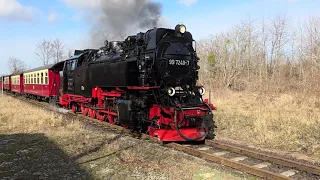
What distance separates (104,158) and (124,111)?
2.94 m

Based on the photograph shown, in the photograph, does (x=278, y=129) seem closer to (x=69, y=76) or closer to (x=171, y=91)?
(x=171, y=91)

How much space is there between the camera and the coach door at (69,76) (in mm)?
15844

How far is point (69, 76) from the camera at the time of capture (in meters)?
16.4

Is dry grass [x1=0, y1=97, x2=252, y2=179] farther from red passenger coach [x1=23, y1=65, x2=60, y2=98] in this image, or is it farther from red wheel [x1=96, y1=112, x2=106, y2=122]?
red passenger coach [x1=23, y1=65, x2=60, y2=98]

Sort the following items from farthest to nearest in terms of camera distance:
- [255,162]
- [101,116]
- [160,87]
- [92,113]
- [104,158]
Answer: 1. [92,113]
2. [101,116]
3. [160,87]
4. [104,158]
5. [255,162]

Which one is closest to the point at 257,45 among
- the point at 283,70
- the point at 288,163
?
the point at 283,70

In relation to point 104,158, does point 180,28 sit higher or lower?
higher

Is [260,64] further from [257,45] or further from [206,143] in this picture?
[206,143]

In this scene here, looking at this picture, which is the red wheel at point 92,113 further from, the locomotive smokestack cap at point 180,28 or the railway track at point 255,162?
the locomotive smokestack cap at point 180,28

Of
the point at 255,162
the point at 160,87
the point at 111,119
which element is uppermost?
the point at 160,87

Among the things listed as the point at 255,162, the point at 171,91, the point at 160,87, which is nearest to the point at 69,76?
the point at 160,87

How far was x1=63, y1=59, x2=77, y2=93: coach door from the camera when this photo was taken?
15.8 meters

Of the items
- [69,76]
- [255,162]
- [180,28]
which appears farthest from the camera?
[69,76]

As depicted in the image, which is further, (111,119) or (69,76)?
(69,76)
